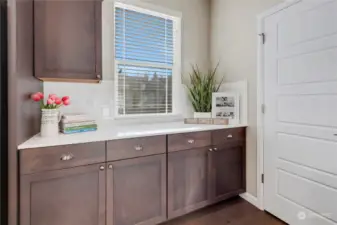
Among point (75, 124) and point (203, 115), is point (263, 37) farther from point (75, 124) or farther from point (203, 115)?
point (75, 124)

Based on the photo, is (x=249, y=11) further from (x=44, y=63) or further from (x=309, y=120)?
(x=44, y=63)

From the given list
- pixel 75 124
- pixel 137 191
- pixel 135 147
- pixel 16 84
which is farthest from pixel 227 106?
pixel 16 84

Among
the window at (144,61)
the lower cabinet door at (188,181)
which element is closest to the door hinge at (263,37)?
the window at (144,61)

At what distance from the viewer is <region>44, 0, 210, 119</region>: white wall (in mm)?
2256

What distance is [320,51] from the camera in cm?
177

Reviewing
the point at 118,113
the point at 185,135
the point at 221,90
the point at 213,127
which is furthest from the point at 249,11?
the point at 118,113

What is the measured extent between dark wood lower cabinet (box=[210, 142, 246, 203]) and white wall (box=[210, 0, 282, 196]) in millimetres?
92

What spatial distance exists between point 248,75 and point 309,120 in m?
0.86

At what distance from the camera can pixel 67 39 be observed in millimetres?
1789

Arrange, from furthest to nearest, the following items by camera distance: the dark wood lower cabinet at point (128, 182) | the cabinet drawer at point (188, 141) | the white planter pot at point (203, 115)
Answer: the white planter pot at point (203, 115) → the cabinet drawer at point (188, 141) → the dark wood lower cabinet at point (128, 182)

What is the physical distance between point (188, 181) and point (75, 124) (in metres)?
1.18

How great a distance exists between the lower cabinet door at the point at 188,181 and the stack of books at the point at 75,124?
801 mm

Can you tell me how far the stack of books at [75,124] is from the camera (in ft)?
6.14

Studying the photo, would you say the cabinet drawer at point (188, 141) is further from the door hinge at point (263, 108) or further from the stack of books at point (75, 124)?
the stack of books at point (75, 124)
